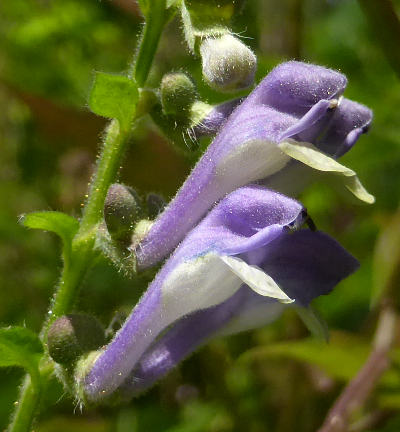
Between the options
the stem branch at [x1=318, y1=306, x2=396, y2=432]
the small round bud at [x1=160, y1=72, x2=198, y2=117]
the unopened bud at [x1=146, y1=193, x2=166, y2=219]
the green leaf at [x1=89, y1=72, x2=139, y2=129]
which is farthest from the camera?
the stem branch at [x1=318, y1=306, x2=396, y2=432]

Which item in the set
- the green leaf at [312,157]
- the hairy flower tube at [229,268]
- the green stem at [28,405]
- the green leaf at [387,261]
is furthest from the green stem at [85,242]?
the green leaf at [387,261]

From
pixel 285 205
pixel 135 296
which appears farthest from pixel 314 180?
pixel 135 296

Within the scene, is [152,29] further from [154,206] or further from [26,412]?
[26,412]

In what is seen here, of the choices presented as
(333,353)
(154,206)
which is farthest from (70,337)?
(333,353)

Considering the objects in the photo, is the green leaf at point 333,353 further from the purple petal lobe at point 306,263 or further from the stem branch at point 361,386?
the purple petal lobe at point 306,263

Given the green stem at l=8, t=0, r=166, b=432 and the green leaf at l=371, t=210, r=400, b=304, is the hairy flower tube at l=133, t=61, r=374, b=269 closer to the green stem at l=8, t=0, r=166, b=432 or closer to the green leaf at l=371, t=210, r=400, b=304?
the green stem at l=8, t=0, r=166, b=432

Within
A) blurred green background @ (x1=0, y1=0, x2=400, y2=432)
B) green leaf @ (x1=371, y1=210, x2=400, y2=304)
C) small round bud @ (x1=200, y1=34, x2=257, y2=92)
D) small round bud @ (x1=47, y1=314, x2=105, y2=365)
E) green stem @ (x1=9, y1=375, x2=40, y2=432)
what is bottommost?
blurred green background @ (x1=0, y1=0, x2=400, y2=432)

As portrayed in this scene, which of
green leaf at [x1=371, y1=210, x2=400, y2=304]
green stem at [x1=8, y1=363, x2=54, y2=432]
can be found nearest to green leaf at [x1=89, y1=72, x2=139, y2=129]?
green stem at [x1=8, y1=363, x2=54, y2=432]

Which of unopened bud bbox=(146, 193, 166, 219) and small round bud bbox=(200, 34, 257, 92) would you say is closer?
small round bud bbox=(200, 34, 257, 92)
